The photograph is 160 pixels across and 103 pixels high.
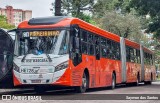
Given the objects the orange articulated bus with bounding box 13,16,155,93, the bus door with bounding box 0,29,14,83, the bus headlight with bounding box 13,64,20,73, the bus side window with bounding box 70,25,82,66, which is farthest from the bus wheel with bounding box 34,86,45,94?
the bus side window with bounding box 70,25,82,66

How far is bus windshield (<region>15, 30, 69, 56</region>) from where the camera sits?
16.4 metres

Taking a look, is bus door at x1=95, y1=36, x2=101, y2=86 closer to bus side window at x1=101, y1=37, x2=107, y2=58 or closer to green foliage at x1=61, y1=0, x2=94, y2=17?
bus side window at x1=101, y1=37, x2=107, y2=58

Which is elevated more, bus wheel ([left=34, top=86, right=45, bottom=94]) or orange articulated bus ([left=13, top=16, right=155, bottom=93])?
orange articulated bus ([left=13, top=16, right=155, bottom=93])

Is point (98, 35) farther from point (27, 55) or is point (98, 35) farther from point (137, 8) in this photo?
point (137, 8)

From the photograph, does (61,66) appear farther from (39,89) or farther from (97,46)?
(97,46)

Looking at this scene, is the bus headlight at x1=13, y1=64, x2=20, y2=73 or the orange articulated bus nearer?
the orange articulated bus

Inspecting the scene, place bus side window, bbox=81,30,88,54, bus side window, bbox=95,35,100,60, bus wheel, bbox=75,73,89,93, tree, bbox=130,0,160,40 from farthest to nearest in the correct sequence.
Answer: tree, bbox=130,0,160,40 → bus side window, bbox=95,35,100,60 → bus side window, bbox=81,30,88,54 → bus wheel, bbox=75,73,89,93

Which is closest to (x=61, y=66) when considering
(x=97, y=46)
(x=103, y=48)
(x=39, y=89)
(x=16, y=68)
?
(x=16, y=68)

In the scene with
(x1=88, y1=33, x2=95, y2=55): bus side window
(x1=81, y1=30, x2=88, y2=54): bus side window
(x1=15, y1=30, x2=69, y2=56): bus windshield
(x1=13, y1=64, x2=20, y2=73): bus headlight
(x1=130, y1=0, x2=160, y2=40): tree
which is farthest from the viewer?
(x1=130, y1=0, x2=160, y2=40): tree

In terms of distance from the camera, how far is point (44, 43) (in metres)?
16.6

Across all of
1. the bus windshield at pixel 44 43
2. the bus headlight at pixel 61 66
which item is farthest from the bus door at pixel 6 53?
the bus headlight at pixel 61 66

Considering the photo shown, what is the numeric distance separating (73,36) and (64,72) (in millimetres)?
1527

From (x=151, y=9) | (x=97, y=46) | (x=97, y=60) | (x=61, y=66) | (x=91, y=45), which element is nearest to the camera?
(x=61, y=66)

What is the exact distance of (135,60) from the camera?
99.0 feet
